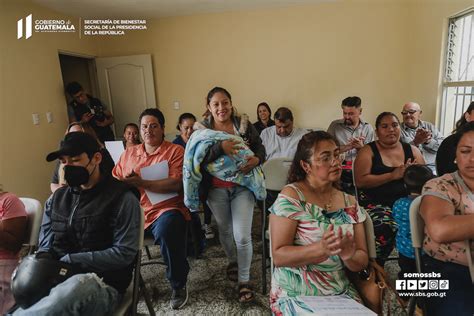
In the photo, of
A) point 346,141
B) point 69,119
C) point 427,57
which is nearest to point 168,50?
point 69,119

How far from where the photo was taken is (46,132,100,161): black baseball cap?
1211 millimetres

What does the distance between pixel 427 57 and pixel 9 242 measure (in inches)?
164

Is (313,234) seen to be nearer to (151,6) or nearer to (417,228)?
(417,228)

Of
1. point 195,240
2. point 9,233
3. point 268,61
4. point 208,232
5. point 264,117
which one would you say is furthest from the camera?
point 268,61

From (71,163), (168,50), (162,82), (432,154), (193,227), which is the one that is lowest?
(193,227)

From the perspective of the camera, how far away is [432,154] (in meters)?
2.69

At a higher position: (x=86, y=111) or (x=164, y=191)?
(x=86, y=111)

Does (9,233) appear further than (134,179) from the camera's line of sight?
No

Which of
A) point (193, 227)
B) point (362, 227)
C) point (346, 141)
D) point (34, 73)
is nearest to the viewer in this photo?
point (362, 227)

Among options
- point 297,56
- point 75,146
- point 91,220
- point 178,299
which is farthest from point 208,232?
point 297,56

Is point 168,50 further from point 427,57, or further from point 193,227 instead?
point 427,57

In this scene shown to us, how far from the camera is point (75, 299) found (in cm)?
95

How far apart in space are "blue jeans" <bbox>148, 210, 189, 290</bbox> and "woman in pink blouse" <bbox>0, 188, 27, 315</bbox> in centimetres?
65

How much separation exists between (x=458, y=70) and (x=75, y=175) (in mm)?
3613
